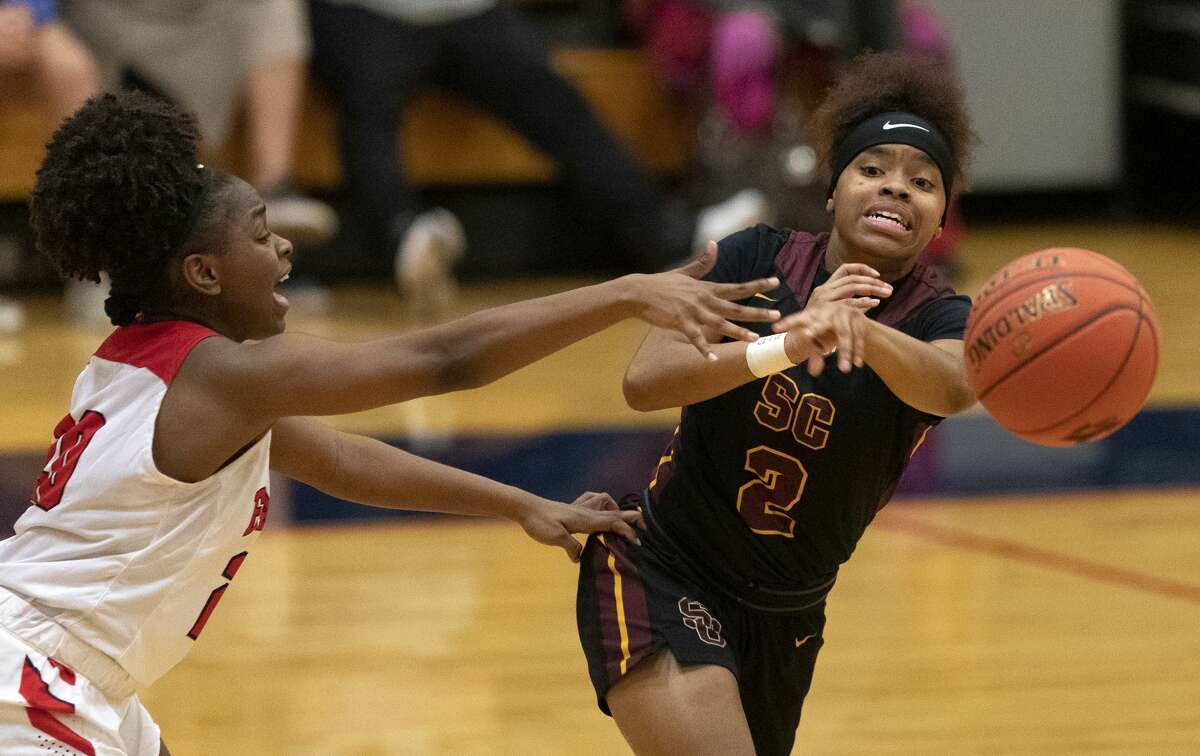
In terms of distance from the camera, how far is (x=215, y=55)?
788 cm

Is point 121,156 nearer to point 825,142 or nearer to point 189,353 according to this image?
point 189,353

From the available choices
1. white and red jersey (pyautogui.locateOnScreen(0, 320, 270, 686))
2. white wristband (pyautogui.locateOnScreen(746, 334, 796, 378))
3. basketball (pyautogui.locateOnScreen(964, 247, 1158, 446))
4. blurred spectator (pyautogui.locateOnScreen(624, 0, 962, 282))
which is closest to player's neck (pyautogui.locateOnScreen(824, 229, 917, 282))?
basketball (pyautogui.locateOnScreen(964, 247, 1158, 446))

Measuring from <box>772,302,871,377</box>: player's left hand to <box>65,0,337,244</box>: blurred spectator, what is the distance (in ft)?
17.6

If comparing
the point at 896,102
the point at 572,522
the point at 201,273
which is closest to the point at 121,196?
the point at 201,273

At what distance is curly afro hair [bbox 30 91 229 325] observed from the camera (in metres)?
2.55

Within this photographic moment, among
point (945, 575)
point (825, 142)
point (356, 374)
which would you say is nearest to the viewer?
point (356, 374)

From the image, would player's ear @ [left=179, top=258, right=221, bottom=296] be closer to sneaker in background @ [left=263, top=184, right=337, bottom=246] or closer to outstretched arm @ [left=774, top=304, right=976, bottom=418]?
outstretched arm @ [left=774, top=304, right=976, bottom=418]

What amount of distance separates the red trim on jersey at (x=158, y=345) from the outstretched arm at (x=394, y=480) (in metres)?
0.37

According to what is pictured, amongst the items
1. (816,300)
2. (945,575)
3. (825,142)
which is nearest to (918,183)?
(825,142)

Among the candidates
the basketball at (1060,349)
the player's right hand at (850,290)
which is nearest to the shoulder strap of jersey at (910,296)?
the basketball at (1060,349)

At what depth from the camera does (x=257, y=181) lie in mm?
7863

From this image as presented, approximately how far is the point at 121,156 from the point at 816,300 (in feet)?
3.32

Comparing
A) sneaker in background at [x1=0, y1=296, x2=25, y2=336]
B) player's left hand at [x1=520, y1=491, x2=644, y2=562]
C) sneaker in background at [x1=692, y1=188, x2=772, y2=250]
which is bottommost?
sneaker in background at [x1=692, y1=188, x2=772, y2=250]

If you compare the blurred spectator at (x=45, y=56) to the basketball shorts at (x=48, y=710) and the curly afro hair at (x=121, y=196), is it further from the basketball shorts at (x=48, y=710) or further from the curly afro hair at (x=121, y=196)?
the basketball shorts at (x=48, y=710)
